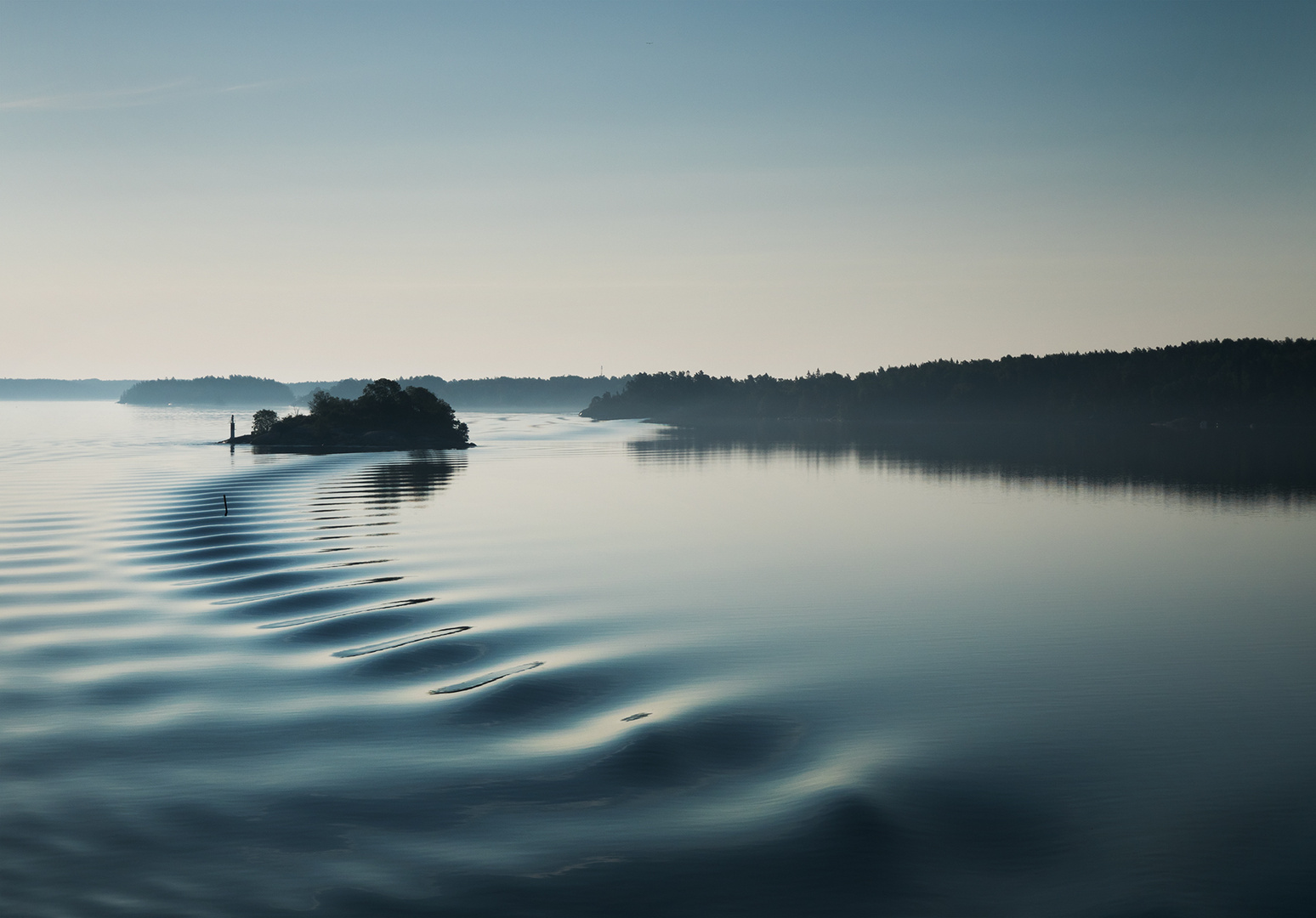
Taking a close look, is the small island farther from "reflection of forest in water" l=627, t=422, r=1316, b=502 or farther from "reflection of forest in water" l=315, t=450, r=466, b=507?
"reflection of forest in water" l=627, t=422, r=1316, b=502

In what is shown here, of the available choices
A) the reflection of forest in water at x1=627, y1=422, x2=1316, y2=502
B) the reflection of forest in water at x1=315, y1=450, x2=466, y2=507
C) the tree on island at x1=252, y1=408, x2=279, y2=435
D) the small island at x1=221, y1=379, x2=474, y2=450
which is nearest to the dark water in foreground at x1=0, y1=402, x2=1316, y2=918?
the reflection of forest in water at x1=315, y1=450, x2=466, y2=507

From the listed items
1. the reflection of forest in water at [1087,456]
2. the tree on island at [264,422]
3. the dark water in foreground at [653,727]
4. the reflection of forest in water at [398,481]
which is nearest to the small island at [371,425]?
the tree on island at [264,422]

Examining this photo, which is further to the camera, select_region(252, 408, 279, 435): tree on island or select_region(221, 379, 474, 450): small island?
select_region(252, 408, 279, 435): tree on island

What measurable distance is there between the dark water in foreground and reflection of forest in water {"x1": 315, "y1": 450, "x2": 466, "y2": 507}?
73.6 feet

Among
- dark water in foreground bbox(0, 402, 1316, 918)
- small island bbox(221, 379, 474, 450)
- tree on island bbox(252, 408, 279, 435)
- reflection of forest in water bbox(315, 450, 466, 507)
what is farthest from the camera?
tree on island bbox(252, 408, 279, 435)

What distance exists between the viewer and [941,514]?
207 feet

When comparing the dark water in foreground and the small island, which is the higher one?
the small island

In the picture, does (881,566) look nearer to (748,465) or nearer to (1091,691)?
(1091,691)

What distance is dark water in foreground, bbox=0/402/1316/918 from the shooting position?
13.7 m

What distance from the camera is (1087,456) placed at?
12888 centimetres

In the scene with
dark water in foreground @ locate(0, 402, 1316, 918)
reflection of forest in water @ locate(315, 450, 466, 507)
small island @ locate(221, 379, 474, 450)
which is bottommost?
dark water in foreground @ locate(0, 402, 1316, 918)

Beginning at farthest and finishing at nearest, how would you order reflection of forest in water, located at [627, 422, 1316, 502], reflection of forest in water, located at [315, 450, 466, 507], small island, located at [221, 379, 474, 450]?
1. small island, located at [221, 379, 474, 450]
2. reflection of forest in water, located at [627, 422, 1316, 502]
3. reflection of forest in water, located at [315, 450, 466, 507]

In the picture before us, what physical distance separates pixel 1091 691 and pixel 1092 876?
10354mm

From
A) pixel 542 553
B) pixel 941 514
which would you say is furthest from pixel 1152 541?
pixel 542 553
